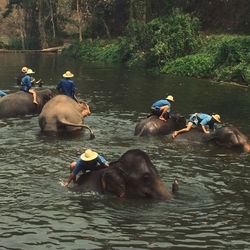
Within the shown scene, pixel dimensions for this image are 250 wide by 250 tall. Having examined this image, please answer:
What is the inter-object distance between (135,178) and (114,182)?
1.52ft

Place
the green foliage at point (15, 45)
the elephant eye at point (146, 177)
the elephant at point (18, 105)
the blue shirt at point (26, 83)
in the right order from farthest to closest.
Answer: the green foliage at point (15, 45)
the blue shirt at point (26, 83)
the elephant at point (18, 105)
the elephant eye at point (146, 177)

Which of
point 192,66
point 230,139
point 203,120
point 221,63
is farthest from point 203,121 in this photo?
point 192,66

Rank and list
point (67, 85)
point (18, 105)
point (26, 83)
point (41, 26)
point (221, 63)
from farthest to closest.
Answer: point (41, 26), point (221, 63), point (26, 83), point (18, 105), point (67, 85)

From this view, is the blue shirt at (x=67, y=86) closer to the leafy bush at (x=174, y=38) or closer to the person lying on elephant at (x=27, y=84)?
the person lying on elephant at (x=27, y=84)

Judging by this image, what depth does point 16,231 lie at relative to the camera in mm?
8375

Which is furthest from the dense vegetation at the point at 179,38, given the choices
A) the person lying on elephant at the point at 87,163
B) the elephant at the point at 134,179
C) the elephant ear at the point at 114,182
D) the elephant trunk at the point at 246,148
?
the elephant ear at the point at 114,182

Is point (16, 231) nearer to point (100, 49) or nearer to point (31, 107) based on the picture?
point (31, 107)

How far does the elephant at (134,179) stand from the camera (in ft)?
30.9

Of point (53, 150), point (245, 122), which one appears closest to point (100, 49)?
point (245, 122)

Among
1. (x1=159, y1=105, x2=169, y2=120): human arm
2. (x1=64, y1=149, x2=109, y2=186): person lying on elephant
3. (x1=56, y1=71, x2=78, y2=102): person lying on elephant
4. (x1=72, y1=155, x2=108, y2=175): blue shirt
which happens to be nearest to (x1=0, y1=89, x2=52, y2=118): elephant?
(x1=56, y1=71, x2=78, y2=102): person lying on elephant

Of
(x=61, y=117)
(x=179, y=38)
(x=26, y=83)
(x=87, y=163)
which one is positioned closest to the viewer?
(x=87, y=163)

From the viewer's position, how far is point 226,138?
14.2 m

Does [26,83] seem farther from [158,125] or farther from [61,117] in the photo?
[158,125]

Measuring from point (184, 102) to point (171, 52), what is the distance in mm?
15459
